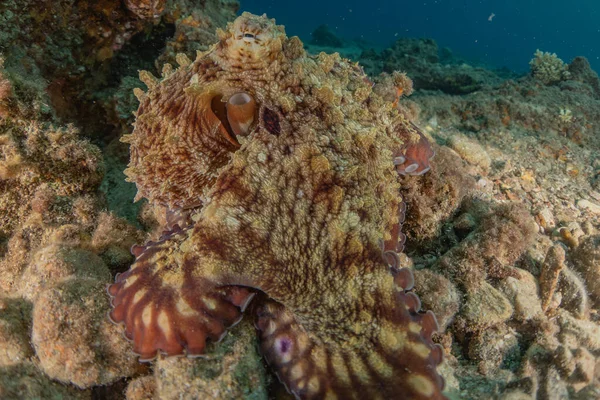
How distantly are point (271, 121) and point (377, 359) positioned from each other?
1607 millimetres

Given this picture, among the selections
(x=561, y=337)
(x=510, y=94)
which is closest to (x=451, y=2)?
(x=510, y=94)

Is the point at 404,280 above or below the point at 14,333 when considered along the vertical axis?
above

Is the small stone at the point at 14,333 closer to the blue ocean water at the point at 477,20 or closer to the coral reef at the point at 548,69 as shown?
the coral reef at the point at 548,69

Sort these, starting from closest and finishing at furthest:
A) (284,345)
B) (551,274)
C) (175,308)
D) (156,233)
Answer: (175,308), (284,345), (551,274), (156,233)

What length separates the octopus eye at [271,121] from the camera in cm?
236

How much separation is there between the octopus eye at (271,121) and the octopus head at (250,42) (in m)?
0.30

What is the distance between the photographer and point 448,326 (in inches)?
121

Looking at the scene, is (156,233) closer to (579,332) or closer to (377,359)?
(377,359)

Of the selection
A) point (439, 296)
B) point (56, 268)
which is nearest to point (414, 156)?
point (439, 296)

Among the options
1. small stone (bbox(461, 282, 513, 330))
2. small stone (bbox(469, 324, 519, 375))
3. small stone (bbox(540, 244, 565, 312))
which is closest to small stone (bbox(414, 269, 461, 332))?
small stone (bbox(461, 282, 513, 330))

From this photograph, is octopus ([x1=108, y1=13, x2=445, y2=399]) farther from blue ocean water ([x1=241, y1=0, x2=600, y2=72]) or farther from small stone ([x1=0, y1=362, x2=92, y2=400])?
blue ocean water ([x1=241, y1=0, x2=600, y2=72])

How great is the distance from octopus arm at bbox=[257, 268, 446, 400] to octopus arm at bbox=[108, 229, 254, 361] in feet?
1.52

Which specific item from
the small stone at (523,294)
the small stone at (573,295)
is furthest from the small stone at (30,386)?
the small stone at (573,295)

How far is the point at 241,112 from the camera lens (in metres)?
2.42
